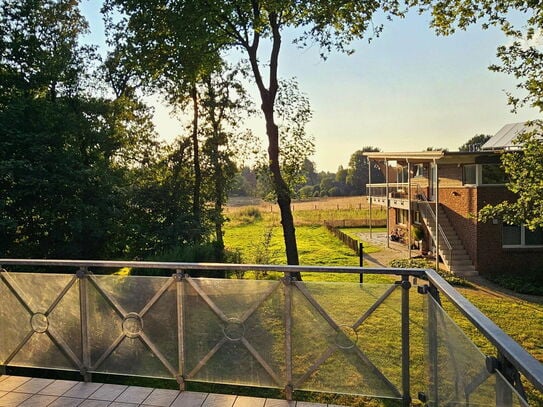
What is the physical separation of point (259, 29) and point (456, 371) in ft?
40.0

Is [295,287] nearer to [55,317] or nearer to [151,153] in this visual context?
[55,317]

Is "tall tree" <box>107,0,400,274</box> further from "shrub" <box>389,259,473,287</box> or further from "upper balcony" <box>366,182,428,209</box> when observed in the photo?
"upper balcony" <box>366,182,428,209</box>

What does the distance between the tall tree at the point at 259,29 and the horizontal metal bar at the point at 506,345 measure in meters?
10.6

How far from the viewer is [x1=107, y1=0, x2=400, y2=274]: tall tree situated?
11.3m

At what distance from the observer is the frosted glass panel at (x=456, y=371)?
150cm

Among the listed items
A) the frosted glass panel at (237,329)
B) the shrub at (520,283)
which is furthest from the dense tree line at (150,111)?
the frosted glass panel at (237,329)

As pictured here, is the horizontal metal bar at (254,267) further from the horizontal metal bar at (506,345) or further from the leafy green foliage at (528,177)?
the leafy green foliage at (528,177)

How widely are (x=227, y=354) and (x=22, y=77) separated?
11.0 metres

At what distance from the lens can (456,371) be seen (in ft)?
6.62

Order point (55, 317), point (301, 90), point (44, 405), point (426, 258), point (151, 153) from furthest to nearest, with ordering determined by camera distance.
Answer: point (426, 258) < point (151, 153) < point (301, 90) < point (55, 317) < point (44, 405)

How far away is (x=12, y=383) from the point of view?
375 cm

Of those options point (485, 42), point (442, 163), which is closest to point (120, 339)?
point (485, 42)

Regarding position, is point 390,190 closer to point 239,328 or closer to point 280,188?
point 280,188

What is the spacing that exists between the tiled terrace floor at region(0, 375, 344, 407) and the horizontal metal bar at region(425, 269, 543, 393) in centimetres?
173
